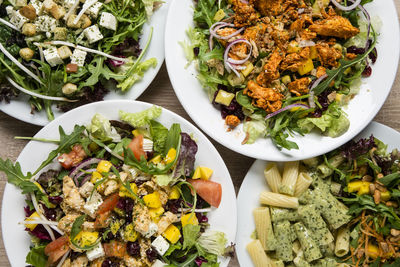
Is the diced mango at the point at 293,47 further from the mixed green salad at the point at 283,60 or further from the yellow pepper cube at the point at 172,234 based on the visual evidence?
the yellow pepper cube at the point at 172,234

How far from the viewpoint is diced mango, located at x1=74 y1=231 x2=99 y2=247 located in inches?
A: 95.2

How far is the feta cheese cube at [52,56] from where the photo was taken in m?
2.56

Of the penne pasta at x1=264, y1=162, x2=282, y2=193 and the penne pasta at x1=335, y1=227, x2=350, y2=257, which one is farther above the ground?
the penne pasta at x1=264, y1=162, x2=282, y2=193

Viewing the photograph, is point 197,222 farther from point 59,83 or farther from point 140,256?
point 59,83

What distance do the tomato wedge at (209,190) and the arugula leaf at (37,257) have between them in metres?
1.09

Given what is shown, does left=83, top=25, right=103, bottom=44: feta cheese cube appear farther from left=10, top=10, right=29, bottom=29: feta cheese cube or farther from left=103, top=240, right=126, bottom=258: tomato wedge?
left=103, top=240, right=126, bottom=258: tomato wedge

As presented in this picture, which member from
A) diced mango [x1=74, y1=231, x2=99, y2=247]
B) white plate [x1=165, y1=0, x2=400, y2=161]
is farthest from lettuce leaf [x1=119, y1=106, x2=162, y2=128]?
diced mango [x1=74, y1=231, x2=99, y2=247]

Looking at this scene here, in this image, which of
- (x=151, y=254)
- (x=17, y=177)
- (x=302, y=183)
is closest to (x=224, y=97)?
(x=302, y=183)

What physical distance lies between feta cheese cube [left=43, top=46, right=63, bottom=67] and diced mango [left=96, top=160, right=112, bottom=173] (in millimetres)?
782

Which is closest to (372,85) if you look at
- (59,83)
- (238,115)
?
(238,115)

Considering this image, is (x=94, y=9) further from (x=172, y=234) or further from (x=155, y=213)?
(x=172, y=234)

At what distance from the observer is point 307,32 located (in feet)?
8.23

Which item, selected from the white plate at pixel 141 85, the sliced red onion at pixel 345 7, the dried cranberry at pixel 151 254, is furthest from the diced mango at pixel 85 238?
the sliced red onion at pixel 345 7

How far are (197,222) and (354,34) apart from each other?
1.66 metres
